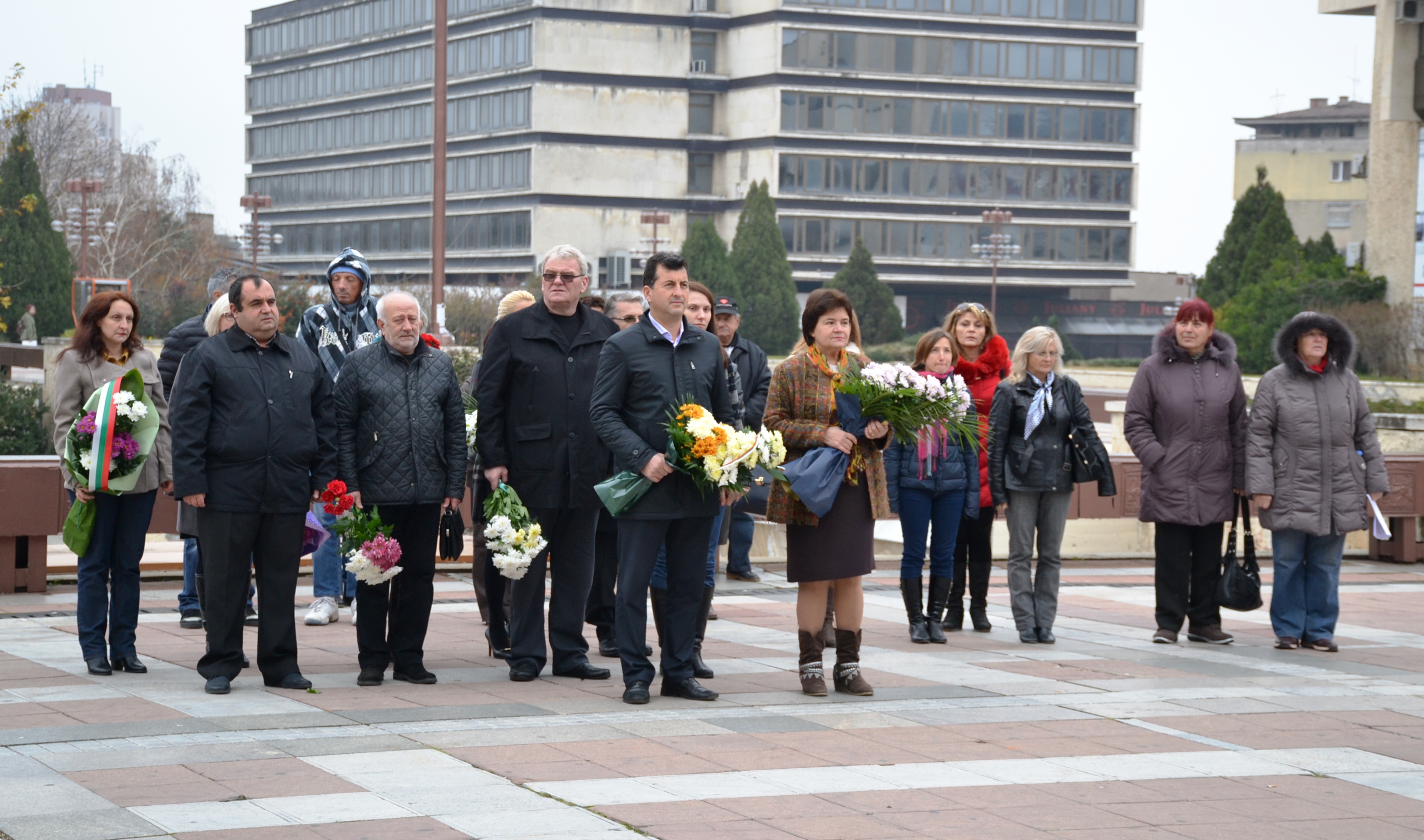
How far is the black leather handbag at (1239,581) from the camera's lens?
10.3m

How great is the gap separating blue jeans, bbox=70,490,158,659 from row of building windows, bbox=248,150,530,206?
89065mm

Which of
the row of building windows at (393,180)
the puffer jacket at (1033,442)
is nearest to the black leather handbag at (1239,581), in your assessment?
the puffer jacket at (1033,442)

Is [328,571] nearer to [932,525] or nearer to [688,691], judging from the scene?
[688,691]

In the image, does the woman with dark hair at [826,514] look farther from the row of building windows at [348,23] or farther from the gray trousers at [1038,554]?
the row of building windows at [348,23]

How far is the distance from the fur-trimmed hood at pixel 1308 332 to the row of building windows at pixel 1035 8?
91439 mm

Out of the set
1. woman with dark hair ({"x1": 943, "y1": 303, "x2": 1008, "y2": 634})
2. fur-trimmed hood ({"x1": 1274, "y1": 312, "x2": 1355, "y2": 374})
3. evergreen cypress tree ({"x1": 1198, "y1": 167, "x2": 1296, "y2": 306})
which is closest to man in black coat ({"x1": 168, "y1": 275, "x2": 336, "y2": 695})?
woman with dark hair ({"x1": 943, "y1": 303, "x2": 1008, "y2": 634})

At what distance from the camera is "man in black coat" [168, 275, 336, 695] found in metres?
7.95

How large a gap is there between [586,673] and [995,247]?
233 feet

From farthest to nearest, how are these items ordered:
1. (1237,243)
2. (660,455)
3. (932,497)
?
A: 1. (1237,243)
2. (932,497)
3. (660,455)

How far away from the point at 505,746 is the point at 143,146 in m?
74.7

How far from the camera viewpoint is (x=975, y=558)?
10.8 m

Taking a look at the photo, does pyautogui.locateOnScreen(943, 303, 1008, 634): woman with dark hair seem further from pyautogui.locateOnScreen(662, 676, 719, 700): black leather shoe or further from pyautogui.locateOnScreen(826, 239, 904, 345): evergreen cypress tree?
pyautogui.locateOnScreen(826, 239, 904, 345): evergreen cypress tree

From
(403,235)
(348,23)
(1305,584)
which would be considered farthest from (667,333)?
(348,23)

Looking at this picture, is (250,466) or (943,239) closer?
(250,466)
